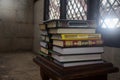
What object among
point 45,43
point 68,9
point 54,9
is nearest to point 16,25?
point 54,9

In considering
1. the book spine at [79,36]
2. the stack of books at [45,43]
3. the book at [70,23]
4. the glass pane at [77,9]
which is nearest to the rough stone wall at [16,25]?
the glass pane at [77,9]

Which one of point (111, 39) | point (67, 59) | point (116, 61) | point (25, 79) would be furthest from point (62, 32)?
point (25, 79)

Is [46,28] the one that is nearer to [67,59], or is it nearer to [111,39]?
[67,59]

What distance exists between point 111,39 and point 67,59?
0.67 meters

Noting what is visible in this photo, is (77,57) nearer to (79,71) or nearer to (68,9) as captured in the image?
(79,71)

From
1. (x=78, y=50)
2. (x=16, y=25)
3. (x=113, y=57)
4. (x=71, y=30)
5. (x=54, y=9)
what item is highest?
(x=54, y=9)

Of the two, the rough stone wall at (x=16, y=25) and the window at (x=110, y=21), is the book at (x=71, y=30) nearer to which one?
the window at (x=110, y=21)

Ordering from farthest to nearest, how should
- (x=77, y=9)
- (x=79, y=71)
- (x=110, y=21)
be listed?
(x=77, y=9) < (x=110, y=21) < (x=79, y=71)

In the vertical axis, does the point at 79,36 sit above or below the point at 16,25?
below

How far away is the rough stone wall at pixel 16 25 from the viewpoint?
4.78m

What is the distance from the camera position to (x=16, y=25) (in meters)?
4.90

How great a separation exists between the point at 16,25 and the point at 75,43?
426cm

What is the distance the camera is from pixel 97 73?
908mm

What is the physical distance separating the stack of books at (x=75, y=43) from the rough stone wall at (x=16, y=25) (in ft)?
13.5
